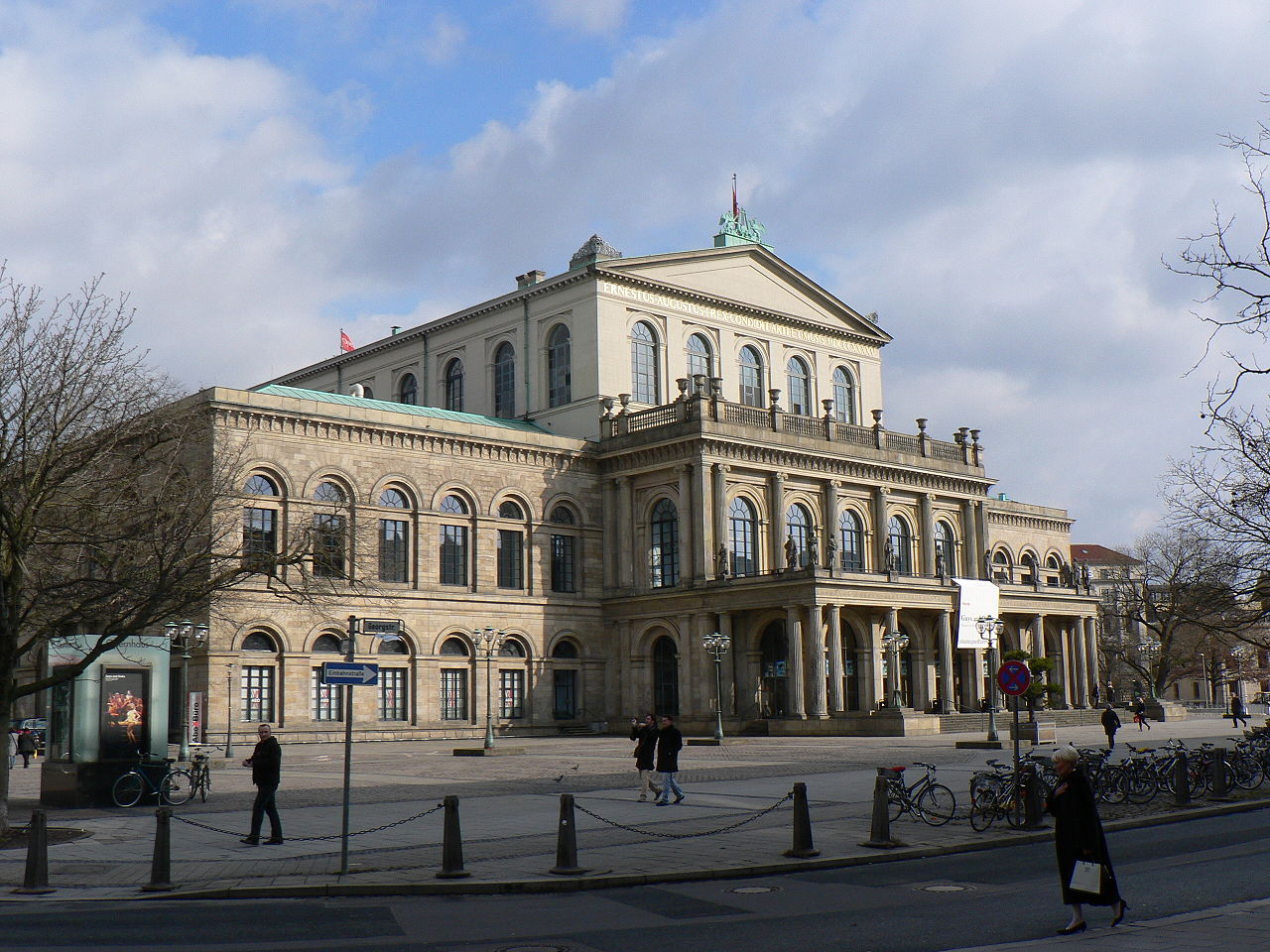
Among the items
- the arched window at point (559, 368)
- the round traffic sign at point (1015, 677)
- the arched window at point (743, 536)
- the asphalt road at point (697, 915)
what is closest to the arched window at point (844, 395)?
the arched window at point (743, 536)

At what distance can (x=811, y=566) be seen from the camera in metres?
52.1

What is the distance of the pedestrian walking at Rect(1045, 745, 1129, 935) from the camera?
11.5m

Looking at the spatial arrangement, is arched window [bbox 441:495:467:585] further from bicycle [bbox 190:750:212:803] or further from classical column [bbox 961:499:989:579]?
bicycle [bbox 190:750:212:803]

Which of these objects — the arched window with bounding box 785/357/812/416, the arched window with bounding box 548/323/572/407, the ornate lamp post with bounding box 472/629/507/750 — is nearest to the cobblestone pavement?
the ornate lamp post with bounding box 472/629/507/750

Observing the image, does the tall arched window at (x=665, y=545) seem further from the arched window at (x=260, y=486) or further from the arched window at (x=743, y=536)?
the arched window at (x=260, y=486)

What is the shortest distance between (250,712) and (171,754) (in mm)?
5127

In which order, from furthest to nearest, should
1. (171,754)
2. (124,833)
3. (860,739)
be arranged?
(860,739) < (171,754) < (124,833)

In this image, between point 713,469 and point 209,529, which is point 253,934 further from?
point 713,469

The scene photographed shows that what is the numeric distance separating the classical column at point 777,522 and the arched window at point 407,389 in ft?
70.5

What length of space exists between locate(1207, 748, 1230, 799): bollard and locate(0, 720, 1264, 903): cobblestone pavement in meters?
1.03

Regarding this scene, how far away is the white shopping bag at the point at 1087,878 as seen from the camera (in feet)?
37.7

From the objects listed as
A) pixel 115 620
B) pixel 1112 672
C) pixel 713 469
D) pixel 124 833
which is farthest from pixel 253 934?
pixel 1112 672

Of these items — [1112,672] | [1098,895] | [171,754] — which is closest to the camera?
[1098,895]

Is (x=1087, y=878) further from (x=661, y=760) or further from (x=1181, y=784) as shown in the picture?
(x=661, y=760)
